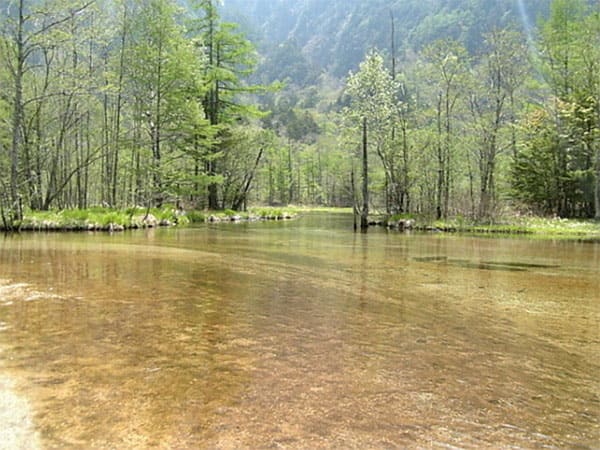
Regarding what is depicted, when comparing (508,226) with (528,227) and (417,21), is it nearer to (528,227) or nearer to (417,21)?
(528,227)

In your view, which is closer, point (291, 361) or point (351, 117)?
point (291, 361)

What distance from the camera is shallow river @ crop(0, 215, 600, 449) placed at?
2.17 m

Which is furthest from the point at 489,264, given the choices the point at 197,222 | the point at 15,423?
the point at 197,222

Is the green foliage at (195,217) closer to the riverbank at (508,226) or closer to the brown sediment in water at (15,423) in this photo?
the riverbank at (508,226)

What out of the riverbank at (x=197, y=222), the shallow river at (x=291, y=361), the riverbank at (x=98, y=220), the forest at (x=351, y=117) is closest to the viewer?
the shallow river at (x=291, y=361)

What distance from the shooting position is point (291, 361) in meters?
3.10

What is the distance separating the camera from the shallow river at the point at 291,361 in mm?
2170

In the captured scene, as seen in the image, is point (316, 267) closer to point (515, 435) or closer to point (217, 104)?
point (515, 435)

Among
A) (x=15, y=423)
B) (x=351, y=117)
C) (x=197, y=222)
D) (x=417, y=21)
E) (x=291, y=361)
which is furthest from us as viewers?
(x=417, y=21)

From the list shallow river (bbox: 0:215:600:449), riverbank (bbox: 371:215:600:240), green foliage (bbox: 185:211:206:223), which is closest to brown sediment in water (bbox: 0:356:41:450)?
shallow river (bbox: 0:215:600:449)

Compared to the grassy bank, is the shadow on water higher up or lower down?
lower down

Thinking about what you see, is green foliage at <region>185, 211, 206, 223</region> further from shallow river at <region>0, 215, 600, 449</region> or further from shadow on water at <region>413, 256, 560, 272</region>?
shallow river at <region>0, 215, 600, 449</region>

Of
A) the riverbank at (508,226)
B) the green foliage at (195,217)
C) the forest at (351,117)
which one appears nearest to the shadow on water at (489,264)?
the riverbank at (508,226)

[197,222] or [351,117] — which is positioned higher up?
[351,117]
